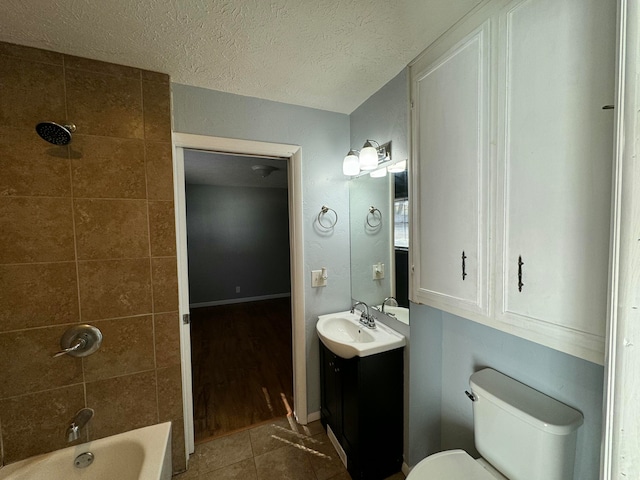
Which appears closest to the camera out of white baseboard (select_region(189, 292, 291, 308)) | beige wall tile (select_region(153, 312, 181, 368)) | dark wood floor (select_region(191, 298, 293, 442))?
beige wall tile (select_region(153, 312, 181, 368))

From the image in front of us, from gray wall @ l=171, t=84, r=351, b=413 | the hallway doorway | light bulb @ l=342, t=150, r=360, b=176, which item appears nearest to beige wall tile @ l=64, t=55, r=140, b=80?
gray wall @ l=171, t=84, r=351, b=413

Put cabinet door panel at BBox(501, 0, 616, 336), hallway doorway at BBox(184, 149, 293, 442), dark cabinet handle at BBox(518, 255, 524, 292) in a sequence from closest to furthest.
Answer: cabinet door panel at BBox(501, 0, 616, 336) → dark cabinet handle at BBox(518, 255, 524, 292) → hallway doorway at BBox(184, 149, 293, 442)

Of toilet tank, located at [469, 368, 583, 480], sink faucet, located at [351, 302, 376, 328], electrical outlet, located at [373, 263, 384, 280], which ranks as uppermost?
electrical outlet, located at [373, 263, 384, 280]

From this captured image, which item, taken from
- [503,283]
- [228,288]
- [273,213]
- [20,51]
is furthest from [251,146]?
[228,288]

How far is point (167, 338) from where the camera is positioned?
59.3 inches

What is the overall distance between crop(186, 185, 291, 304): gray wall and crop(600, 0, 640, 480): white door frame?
16.5 ft

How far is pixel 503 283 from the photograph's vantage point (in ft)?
2.88

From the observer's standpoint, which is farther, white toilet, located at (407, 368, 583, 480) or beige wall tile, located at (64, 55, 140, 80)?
beige wall tile, located at (64, 55, 140, 80)

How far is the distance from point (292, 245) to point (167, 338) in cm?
99

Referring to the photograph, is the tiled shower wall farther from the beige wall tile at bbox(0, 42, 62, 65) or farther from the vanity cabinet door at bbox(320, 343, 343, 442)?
the vanity cabinet door at bbox(320, 343, 343, 442)

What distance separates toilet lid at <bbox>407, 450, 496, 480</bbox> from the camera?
1.04 m

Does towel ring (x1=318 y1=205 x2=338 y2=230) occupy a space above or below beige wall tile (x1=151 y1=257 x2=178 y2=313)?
above

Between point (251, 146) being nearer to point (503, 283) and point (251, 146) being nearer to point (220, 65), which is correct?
point (220, 65)

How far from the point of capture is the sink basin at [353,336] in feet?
4.72
